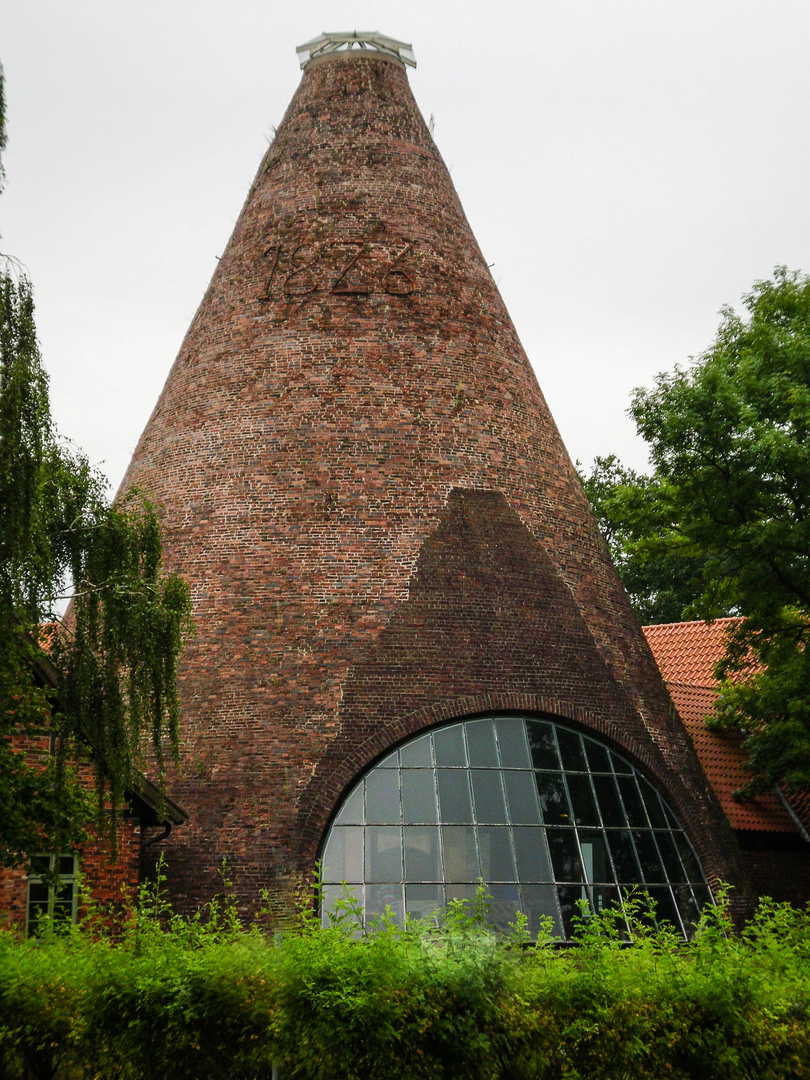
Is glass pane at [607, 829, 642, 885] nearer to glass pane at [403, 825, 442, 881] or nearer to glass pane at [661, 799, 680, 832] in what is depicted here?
glass pane at [661, 799, 680, 832]

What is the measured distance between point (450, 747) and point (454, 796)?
0.61 metres

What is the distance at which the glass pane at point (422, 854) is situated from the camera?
14.6 m

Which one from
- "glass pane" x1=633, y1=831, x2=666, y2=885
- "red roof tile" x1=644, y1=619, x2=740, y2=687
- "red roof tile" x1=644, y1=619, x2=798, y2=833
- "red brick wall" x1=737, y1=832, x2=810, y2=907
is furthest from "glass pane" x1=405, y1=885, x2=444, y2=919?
"red roof tile" x1=644, y1=619, x2=740, y2=687

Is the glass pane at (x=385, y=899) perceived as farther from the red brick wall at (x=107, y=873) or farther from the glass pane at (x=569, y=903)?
the red brick wall at (x=107, y=873)

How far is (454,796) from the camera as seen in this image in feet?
49.8

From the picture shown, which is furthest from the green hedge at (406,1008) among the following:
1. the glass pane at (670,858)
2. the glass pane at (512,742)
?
the glass pane at (670,858)

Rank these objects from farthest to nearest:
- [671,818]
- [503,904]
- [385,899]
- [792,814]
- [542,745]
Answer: [792,814], [671,818], [542,745], [503,904], [385,899]

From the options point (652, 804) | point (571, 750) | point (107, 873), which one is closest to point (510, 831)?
point (571, 750)

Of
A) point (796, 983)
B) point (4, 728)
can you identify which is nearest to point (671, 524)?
point (796, 983)

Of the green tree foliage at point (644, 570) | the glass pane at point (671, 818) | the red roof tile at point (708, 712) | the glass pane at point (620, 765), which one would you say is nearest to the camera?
the glass pane at point (620, 765)

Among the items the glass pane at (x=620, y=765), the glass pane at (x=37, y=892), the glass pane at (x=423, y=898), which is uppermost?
the glass pane at (x=620, y=765)

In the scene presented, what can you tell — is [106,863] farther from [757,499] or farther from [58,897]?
[757,499]

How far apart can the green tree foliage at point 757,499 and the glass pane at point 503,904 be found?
572 centimetres

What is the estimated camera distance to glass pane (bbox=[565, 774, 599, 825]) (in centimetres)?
1571
